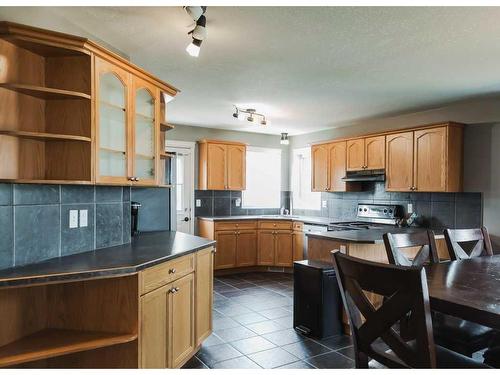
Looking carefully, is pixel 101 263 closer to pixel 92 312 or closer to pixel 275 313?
pixel 92 312

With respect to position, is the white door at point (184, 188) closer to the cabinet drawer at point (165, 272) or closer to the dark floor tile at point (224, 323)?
the dark floor tile at point (224, 323)

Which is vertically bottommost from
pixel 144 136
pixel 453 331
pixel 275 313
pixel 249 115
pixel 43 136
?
pixel 275 313

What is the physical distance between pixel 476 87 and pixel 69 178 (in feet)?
12.1

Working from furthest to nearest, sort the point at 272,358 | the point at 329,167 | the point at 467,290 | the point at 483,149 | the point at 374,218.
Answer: the point at 329,167 < the point at 374,218 < the point at 483,149 < the point at 272,358 < the point at 467,290

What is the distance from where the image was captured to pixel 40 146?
2.25 metres

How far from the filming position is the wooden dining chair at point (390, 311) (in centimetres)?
121

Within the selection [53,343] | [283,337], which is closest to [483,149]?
[283,337]

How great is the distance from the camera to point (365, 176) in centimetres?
500

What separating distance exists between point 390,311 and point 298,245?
439 centimetres

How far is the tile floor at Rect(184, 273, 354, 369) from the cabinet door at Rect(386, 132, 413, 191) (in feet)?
6.28

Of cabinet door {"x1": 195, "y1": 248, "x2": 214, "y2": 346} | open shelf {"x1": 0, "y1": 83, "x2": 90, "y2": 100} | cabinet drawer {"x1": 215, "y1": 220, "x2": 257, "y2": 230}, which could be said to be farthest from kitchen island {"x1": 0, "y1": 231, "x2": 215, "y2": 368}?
cabinet drawer {"x1": 215, "y1": 220, "x2": 257, "y2": 230}

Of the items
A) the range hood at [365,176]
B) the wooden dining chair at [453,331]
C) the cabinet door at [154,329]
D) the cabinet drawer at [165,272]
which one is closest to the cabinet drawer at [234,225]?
the range hood at [365,176]

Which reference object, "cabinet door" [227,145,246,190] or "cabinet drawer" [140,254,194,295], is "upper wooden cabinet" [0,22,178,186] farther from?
"cabinet door" [227,145,246,190]

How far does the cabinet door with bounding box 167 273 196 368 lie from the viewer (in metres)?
2.41
